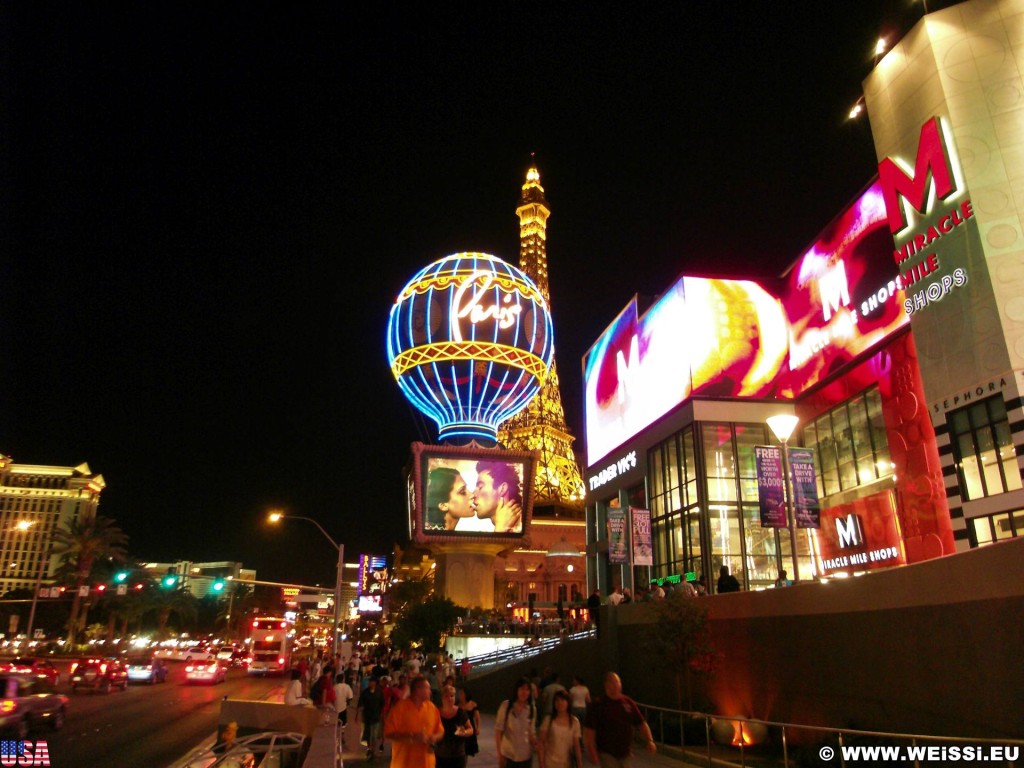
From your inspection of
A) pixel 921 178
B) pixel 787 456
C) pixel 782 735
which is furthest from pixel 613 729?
pixel 921 178

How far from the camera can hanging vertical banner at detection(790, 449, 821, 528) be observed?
18594mm

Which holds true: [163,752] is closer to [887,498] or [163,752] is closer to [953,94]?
[887,498]

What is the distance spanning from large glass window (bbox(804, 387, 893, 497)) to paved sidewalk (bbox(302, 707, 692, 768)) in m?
18.3

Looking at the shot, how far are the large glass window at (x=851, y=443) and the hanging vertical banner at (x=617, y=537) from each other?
910 centimetres

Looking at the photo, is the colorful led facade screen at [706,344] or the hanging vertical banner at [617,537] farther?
the colorful led facade screen at [706,344]

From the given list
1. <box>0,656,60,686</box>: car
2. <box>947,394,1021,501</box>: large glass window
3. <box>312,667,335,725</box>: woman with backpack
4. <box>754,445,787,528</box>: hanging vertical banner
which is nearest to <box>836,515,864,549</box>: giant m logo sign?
<box>947,394,1021,501</box>: large glass window

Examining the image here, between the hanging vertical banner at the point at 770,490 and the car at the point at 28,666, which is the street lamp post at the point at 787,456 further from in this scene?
the car at the point at 28,666

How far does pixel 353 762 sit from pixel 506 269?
4470 centimetres

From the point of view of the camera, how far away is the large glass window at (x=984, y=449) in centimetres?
2062

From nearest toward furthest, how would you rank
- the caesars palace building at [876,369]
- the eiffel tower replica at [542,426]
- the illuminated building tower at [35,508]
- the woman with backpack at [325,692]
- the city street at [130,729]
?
the city street at [130,729], the woman with backpack at [325,692], the caesars palace building at [876,369], the eiffel tower replica at [542,426], the illuminated building tower at [35,508]

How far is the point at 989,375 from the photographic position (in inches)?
836

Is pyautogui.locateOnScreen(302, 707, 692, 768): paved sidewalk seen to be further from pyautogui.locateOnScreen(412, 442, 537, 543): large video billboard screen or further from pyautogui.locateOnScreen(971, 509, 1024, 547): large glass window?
pyautogui.locateOnScreen(412, 442, 537, 543): large video billboard screen

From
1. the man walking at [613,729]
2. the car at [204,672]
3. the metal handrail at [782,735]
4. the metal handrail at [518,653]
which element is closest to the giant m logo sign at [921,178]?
the metal handrail at [782,735]

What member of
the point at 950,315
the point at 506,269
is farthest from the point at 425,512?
the point at 950,315
